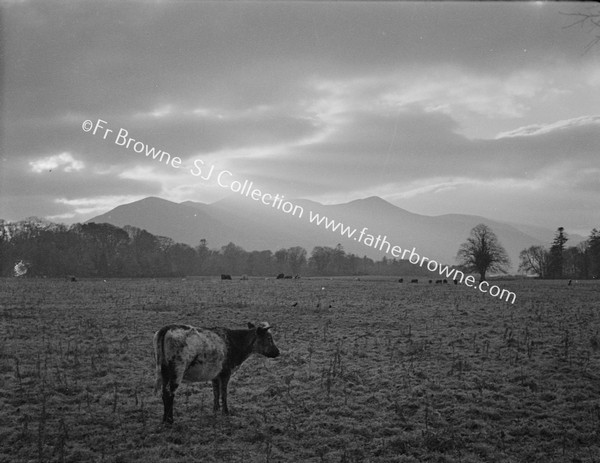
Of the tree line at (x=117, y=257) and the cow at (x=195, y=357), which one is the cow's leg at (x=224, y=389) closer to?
the cow at (x=195, y=357)

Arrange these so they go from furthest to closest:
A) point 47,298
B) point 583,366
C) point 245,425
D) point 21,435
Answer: point 47,298, point 583,366, point 245,425, point 21,435

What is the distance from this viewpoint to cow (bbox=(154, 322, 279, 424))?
27.9 ft

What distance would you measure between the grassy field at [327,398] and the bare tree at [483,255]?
56990 millimetres

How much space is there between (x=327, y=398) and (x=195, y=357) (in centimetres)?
352

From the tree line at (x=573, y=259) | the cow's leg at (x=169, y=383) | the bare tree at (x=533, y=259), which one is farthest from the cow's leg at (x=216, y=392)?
the bare tree at (x=533, y=259)

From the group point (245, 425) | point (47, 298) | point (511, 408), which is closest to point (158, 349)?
point (245, 425)

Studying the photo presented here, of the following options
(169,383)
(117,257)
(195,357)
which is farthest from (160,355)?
(117,257)

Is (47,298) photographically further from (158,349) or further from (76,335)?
(158,349)

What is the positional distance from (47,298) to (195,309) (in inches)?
501

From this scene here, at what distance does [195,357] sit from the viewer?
8820mm

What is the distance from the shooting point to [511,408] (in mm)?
9242

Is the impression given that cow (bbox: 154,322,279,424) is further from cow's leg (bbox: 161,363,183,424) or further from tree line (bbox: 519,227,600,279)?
tree line (bbox: 519,227,600,279)

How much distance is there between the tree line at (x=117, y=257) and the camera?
84562 mm

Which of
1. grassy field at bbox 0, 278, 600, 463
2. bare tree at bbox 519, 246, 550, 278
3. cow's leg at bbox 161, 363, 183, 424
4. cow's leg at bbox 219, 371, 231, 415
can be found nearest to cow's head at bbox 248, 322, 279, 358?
grassy field at bbox 0, 278, 600, 463
